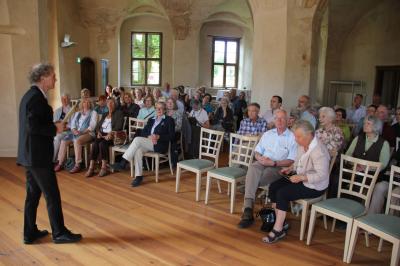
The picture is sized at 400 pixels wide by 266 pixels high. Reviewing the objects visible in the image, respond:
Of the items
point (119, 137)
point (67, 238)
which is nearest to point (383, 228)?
point (67, 238)

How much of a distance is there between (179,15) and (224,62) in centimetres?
372

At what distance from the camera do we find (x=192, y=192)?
4.90 metres

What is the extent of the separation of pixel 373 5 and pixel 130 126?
10.1 meters

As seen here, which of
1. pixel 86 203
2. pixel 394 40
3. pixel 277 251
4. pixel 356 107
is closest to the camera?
pixel 277 251

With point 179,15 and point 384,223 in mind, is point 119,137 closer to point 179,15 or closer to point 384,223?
point 384,223

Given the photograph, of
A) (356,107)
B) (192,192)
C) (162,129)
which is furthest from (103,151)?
(356,107)

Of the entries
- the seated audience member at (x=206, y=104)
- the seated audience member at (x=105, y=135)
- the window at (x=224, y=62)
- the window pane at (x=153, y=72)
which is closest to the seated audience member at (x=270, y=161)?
the seated audience member at (x=105, y=135)

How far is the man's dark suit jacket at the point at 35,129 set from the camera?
9.46ft

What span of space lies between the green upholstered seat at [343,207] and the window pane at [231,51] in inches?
497

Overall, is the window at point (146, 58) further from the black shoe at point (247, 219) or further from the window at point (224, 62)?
the black shoe at point (247, 219)

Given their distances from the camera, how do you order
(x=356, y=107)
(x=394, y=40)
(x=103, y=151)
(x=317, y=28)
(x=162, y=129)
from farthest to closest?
1. (x=394, y=40)
2. (x=356, y=107)
3. (x=317, y=28)
4. (x=103, y=151)
5. (x=162, y=129)

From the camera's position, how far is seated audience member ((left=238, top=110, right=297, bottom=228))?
3.88 meters

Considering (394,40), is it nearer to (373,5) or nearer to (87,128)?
(373,5)

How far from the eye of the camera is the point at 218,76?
15.3 meters
